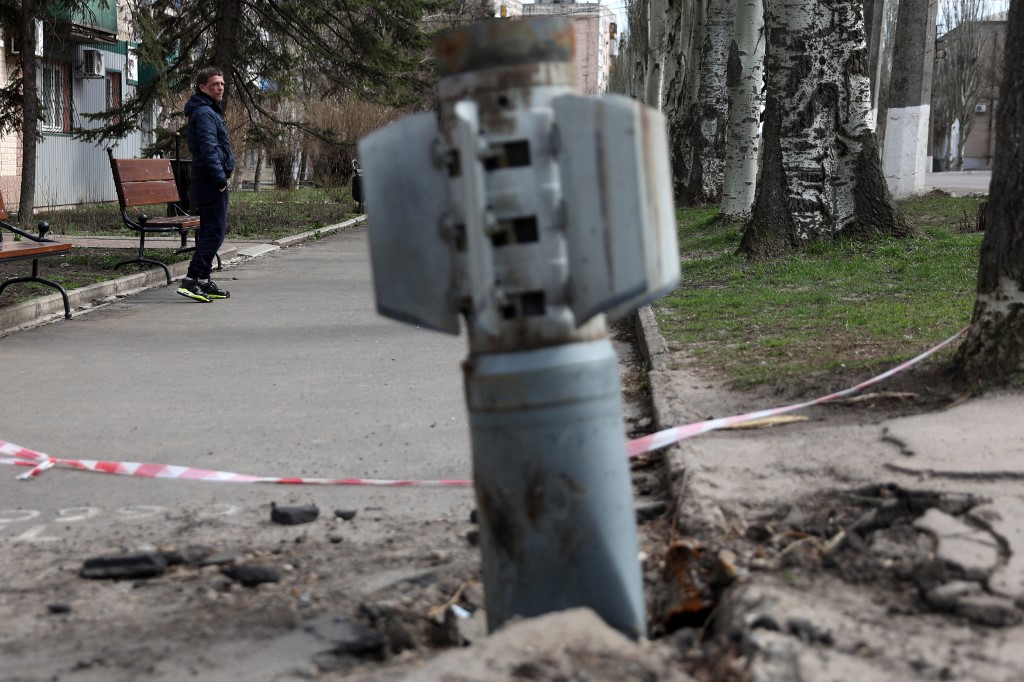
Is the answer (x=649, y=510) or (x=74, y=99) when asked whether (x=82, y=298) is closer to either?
(x=649, y=510)

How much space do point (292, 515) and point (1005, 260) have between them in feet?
10.8

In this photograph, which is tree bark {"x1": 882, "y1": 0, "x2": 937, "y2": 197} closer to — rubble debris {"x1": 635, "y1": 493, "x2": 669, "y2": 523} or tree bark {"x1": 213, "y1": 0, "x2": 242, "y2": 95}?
tree bark {"x1": 213, "y1": 0, "x2": 242, "y2": 95}

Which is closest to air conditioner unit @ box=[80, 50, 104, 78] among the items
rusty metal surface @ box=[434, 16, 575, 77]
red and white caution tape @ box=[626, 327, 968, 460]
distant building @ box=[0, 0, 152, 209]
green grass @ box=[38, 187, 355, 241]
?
distant building @ box=[0, 0, 152, 209]

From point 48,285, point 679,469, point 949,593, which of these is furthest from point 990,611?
point 48,285

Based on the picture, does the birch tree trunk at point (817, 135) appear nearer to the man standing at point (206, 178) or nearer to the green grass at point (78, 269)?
the man standing at point (206, 178)

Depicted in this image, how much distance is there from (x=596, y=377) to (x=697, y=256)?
1146cm

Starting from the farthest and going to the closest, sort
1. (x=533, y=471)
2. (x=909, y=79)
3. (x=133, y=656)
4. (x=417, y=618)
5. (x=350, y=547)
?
(x=909, y=79) → (x=350, y=547) → (x=417, y=618) → (x=133, y=656) → (x=533, y=471)

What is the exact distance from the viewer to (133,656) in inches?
126

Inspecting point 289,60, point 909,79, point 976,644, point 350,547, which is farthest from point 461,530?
point 909,79

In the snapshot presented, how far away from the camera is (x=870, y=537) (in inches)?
144

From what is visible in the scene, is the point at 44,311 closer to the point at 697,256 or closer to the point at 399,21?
the point at 697,256

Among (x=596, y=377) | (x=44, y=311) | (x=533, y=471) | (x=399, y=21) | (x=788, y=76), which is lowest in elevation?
(x=44, y=311)

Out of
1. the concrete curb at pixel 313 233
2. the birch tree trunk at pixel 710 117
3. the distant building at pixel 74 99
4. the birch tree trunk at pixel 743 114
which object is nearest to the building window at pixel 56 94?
the distant building at pixel 74 99

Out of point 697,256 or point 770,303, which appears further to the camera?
point 697,256
